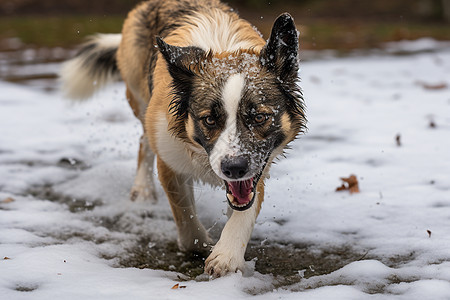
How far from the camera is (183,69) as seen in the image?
3609 millimetres

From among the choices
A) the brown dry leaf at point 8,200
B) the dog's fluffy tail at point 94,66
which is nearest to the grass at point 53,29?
the dog's fluffy tail at point 94,66

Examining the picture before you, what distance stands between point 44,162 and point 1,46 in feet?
30.8

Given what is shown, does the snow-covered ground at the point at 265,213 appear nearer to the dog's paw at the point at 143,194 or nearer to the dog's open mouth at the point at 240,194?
the dog's paw at the point at 143,194

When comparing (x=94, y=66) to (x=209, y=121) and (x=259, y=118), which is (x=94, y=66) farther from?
(x=259, y=118)

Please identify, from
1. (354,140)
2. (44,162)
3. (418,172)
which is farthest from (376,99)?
(44,162)

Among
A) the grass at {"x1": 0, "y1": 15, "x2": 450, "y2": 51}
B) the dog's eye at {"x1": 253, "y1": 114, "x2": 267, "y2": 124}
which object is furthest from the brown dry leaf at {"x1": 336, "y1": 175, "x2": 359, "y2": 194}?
the grass at {"x1": 0, "y1": 15, "x2": 450, "y2": 51}

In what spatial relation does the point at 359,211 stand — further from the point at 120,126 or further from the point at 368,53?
the point at 368,53

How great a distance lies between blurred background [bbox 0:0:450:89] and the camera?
13.0 metres

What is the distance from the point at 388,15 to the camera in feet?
77.5

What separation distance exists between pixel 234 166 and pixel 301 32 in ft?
46.3

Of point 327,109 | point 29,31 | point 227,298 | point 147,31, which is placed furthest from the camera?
point 29,31

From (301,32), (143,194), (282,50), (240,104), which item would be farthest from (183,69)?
(301,32)

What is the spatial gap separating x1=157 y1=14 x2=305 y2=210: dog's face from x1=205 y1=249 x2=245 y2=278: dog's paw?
1.03ft

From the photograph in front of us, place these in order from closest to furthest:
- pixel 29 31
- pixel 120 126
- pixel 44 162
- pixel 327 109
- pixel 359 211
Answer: pixel 359 211 → pixel 44 162 → pixel 120 126 → pixel 327 109 → pixel 29 31
